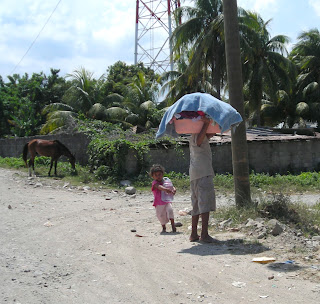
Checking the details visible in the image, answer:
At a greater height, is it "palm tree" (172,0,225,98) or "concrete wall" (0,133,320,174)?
"palm tree" (172,0,225,98)

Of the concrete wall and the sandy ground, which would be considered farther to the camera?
the concrete wall

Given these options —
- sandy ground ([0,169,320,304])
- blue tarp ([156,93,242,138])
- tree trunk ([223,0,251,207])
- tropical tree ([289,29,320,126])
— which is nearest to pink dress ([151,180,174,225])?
sandy ground ([0,169,320,304])

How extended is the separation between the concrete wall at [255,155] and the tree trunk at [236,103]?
7.90m

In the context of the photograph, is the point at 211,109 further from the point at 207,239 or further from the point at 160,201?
the point at 160,201

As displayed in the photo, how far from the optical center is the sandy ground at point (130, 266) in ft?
12.5

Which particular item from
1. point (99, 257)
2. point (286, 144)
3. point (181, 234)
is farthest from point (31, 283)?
point (286, 144)

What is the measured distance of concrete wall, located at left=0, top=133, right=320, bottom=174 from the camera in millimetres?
15594

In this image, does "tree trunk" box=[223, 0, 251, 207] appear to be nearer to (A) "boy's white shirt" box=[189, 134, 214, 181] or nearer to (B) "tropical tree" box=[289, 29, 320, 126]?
(A) "boy's white shirt" box=[189, 134, 214, 181]

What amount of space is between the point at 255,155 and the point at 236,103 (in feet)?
35.9

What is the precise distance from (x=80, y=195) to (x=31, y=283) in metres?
7.33

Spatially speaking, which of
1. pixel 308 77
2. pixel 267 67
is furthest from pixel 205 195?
pixel 308 77

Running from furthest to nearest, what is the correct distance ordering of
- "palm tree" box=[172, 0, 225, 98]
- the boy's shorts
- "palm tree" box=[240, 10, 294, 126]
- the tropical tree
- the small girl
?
the tropical tree
"palm tree" box=[240, 10, 294, 126]
"palm tree" box=[172, 0, 225, 98]
the small girl
the boy's shorts

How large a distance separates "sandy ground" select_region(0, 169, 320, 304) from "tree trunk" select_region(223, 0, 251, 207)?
3.75 ft

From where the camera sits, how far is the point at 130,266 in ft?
15.4
